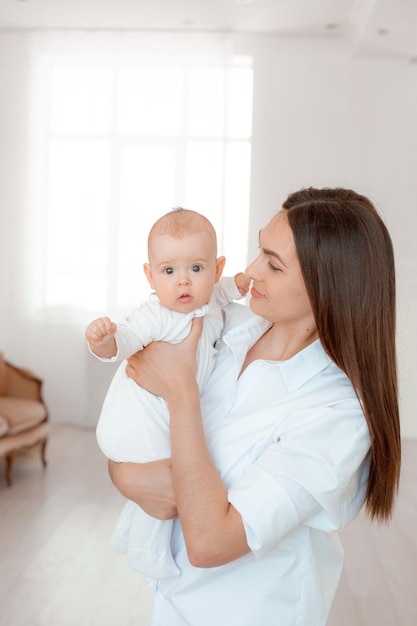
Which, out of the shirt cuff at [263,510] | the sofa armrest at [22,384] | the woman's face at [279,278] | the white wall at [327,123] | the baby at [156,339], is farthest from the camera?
the white wall at [327,123]

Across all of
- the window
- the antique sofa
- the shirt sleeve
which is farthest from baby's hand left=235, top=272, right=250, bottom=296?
the window

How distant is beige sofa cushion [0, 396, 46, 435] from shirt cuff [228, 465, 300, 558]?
4015 millimetres

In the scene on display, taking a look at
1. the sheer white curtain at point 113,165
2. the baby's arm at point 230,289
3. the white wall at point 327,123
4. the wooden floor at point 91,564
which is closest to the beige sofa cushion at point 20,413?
the wooden floor at point 91,564

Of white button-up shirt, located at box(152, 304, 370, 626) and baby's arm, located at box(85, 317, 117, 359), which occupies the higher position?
baby's arm, located at box(85, 317, 117, 359)

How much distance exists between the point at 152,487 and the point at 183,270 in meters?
0.40

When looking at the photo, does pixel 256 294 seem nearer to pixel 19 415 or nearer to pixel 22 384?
pixel 19 415

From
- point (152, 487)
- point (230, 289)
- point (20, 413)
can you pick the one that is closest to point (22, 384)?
point (20, 413)

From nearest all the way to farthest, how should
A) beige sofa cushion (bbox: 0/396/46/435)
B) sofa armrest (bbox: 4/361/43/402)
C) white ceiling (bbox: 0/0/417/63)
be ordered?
beige sofa cushion (bbox: 0/396/46/435)
sofa armrest (bbox: 4/361/43/402)
white ceiling (bbox: 0/0/417/63)

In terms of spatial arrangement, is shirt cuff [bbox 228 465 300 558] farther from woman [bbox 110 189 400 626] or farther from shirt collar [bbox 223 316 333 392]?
shirt collar [bbox 223 316 333 392]

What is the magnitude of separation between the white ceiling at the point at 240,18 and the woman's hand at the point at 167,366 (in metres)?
4.69

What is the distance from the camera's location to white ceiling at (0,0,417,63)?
591 centimetres

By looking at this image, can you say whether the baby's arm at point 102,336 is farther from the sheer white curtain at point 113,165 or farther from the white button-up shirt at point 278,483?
the sheer white curtain at point 113,165

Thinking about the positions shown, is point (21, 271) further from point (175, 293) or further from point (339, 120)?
point (175, 293)

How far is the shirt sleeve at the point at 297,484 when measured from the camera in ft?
3.90
